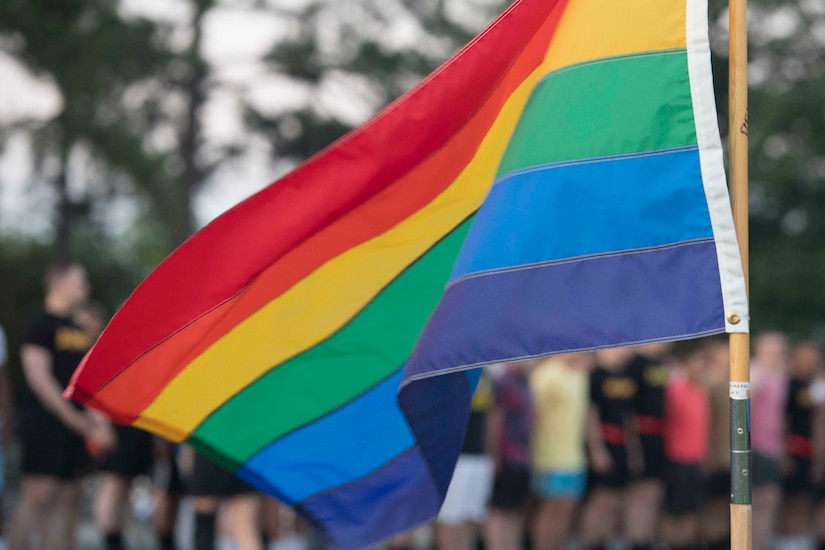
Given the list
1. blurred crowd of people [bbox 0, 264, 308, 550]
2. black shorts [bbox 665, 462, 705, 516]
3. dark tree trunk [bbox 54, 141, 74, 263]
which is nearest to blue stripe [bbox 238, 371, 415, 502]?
blurred crowd of people [bbox 0, 264, 308, 550]

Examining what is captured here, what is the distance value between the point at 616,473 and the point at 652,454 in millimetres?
441

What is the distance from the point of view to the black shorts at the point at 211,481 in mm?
8602

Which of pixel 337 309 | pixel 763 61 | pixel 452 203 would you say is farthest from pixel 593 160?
pixel 763 61

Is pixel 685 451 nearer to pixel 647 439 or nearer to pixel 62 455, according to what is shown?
pixel 647 439

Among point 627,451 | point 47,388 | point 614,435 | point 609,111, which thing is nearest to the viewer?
point 609,111

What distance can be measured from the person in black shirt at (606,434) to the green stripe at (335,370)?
6861mm

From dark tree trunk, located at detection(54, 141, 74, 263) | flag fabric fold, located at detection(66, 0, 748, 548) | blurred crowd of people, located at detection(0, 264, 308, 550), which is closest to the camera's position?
flag fabric fold, located at detection(66, 0, 748, 548)

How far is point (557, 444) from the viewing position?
1143cm

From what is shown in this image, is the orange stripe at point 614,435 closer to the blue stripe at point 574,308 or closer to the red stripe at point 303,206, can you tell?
the red stripe at point 303,206

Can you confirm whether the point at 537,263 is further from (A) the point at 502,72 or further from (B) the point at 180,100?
(B) the point at 180,100

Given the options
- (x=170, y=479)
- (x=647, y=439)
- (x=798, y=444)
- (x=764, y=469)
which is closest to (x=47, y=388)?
(x=170, y=479)

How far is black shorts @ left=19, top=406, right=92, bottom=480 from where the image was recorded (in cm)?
869

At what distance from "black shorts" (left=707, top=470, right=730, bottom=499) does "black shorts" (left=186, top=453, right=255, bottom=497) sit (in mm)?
6145

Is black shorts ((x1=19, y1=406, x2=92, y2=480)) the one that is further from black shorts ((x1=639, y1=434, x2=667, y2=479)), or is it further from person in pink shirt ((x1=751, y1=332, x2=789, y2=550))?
person in pink shirt ((x1=751, y1=332, x2=789, y2=550))
